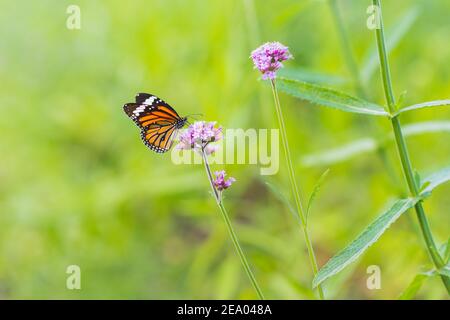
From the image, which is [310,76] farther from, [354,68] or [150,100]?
[150,100]

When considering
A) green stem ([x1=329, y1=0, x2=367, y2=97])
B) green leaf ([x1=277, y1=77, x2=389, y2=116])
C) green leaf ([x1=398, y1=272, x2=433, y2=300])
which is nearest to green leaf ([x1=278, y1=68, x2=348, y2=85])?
green stem ([x1=329, y1=0, x2=367, y2=97])

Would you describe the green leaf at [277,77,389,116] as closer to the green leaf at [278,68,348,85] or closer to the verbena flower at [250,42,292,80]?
the verbena flower at [250,42,292,80]

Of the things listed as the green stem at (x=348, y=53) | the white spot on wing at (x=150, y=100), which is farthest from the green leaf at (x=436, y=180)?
the green stem at (x=348, y=53)

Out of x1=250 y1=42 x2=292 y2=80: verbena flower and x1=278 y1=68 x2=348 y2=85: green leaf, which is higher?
x1=278 y1=68 x2=348 y2=85: green leaf

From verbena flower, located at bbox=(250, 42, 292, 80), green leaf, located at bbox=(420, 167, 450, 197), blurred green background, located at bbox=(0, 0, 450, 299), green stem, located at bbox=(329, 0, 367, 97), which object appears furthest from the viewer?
blurred green background, located at bbox=(0, 0, 450, 299)

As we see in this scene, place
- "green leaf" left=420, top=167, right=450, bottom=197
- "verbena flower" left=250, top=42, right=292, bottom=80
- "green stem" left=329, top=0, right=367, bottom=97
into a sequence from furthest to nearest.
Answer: "green stem" left=329, top=0, right=367, bottom=97
"green leaf" left=420, top=167, right=450, bottom=197
"verbena flower" left=250, top=42, right=292, bottom=80

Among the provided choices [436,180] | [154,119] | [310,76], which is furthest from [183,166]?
[436,180]

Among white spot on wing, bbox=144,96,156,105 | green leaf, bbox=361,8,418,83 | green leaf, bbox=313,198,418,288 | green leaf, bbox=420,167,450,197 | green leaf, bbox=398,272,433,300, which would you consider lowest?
green leaf, bbox=398,272,433,300
